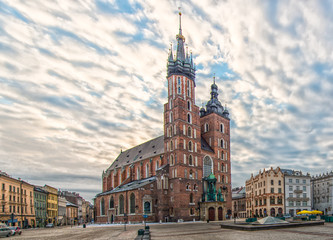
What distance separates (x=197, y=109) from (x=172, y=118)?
282 inches

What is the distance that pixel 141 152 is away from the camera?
85.9 metres

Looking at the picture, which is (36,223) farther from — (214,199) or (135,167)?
(214,199)

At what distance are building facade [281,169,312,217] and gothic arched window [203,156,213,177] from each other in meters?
24.3

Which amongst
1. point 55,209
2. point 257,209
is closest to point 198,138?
point 257,209

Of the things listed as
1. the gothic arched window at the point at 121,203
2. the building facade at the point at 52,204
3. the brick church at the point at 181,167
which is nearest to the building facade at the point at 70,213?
the building facade at the point at 52,204

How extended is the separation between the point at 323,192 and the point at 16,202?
277ft

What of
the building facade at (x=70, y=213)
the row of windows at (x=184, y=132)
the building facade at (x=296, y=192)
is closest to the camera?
the row of windows at (x=184, y=132)

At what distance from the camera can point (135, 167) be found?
83.8m

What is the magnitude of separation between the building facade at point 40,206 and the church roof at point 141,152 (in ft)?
77.9

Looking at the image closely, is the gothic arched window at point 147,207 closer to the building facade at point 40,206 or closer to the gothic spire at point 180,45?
the building facade at point 40,206

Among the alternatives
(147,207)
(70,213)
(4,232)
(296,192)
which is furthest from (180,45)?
(70,213)

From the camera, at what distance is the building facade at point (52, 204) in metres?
86.8

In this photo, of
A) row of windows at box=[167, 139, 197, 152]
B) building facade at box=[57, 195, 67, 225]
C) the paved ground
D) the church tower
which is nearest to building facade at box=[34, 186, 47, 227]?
building facade at box=[57, 195, 67, 225]

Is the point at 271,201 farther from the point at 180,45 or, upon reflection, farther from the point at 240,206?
the point at 180,45
